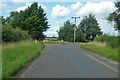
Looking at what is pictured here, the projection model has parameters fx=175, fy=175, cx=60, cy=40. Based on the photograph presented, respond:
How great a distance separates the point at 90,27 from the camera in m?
97.1

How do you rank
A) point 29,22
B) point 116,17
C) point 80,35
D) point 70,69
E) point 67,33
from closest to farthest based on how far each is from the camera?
1. point 70,69
2. point 116,17
3. point 29,22
4. point 80,35
5. point 67,33

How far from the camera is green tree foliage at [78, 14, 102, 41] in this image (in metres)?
95.7

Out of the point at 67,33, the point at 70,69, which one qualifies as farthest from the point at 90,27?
the point at 70,69

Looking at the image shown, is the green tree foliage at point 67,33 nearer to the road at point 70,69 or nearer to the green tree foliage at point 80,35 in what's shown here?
the green tree foliage at point 80,35

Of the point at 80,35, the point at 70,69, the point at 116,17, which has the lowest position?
the point at 70,69

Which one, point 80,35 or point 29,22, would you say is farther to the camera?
point 80,35

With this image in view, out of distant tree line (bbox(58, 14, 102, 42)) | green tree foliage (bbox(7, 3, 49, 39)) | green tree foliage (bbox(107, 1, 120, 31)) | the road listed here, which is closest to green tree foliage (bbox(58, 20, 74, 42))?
distant tree line (bbox(58, 14, 102, 42))

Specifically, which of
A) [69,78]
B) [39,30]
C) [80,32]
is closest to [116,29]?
[69,78]

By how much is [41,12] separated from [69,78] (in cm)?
4826

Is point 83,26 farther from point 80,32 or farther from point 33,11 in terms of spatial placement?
point 33,11

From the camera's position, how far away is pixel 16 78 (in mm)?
7141

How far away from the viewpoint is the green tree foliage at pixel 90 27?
314 ft

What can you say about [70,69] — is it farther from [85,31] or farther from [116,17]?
[85,31]

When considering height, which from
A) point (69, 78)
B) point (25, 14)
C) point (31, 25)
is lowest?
point (69, 78)
